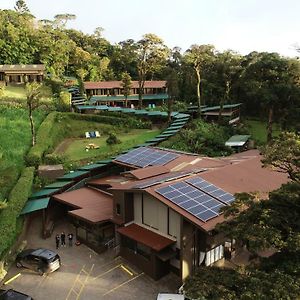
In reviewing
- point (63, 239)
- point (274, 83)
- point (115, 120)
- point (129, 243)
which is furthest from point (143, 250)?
point (274, 83)

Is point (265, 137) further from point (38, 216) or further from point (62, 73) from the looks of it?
point (62, 73)

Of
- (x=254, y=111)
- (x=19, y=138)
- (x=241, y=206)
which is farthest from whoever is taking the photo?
(x=254, y=111)

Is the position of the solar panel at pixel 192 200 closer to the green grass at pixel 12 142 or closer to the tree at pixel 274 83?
the green grass at pixel 12 142

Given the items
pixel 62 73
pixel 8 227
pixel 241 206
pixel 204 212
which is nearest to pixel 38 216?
pixel 8 227

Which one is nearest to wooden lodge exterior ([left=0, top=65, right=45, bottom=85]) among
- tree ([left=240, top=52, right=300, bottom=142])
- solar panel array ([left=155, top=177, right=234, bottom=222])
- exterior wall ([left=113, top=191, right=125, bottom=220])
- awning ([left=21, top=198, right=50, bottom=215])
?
tree ([left=240, top=52, right=300, bottom=142])

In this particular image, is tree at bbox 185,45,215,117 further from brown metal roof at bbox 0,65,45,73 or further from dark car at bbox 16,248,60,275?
dark car at bbox 16,248,60,275

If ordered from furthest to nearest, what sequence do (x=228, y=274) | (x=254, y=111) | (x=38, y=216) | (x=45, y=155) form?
(x=254, y=111), (x=45, y=155), (x=38, y=216), (x=228, y=274)

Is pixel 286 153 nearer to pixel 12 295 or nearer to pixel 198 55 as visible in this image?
pixel 12 295
